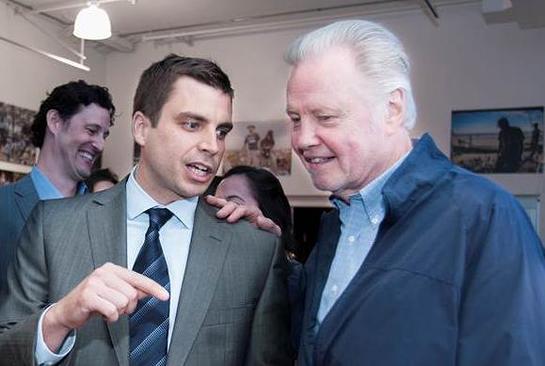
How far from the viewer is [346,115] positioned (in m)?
1.54

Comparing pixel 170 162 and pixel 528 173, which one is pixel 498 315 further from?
pixel 528 173

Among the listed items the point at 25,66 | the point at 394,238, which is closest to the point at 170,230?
the point at 394,238

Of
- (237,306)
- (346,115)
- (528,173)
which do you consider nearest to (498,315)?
(346,115)

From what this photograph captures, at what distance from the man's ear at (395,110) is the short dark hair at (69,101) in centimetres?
234

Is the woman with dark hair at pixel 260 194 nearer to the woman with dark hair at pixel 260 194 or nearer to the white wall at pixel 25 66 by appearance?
the woman with dark hair at pixel 260 194

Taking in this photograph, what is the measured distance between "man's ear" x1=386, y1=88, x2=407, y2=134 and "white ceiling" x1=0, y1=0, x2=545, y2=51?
21.8 ft

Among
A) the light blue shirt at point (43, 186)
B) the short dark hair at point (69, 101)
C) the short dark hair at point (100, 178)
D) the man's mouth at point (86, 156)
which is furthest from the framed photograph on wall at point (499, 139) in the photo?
the light blue shirt at point (43, 186)

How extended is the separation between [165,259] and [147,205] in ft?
0.55

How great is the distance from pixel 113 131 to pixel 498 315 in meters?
9.78

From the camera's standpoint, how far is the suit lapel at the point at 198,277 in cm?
165

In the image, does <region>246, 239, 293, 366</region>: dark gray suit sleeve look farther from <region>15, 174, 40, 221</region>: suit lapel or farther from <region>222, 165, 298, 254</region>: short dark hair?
<region>15, 174, 40, 221</region>: suit lapel

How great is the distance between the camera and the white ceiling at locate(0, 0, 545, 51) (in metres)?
8.37

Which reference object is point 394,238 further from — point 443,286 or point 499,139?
point 499,139

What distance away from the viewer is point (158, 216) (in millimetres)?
1811
